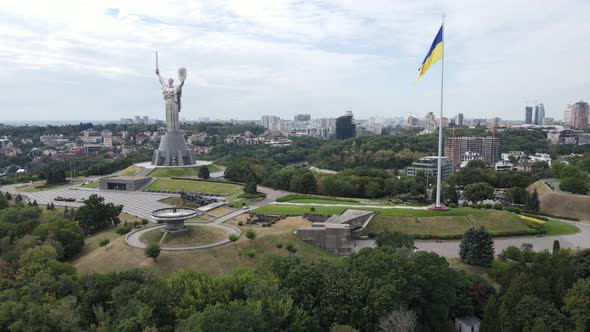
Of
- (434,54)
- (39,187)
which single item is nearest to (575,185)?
(434,54)

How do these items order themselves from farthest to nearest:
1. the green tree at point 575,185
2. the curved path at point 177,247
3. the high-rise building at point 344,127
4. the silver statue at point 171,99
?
1. the high-rise building at point 344,127
2. the silver statue at point 171,99
3. the green tree at point 575,185
4. the curved path at point 177,247

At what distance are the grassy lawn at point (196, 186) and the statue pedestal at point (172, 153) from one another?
7.20 meters

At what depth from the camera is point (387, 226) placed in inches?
1278

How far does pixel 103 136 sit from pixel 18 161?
30.2 metres

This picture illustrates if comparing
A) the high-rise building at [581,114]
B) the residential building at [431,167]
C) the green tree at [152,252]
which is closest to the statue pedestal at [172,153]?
the green tree at [152,252]

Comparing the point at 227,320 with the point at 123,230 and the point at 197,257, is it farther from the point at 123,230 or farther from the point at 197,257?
the point at 123,230

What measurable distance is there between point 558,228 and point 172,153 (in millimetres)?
46108

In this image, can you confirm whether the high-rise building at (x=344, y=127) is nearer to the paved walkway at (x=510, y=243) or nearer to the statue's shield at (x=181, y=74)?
the statue's shield at (x=181, y=74)

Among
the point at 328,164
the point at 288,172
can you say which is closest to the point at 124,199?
the point at 288,172

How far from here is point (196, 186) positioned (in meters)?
47.3

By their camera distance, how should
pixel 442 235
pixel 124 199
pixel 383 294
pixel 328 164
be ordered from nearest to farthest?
pixel 383 294 < pixel 442 235 < pixel 124 199 < pixel 328 164

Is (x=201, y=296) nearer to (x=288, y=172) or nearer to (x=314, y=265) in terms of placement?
(x=314, y=265)

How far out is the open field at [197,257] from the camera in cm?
2303

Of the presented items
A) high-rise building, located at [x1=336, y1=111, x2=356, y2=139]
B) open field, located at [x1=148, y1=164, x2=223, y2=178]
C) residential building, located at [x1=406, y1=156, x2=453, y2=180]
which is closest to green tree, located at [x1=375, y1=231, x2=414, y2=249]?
open field, located at [x1=148, y1=164, x2=223, y2=178]
